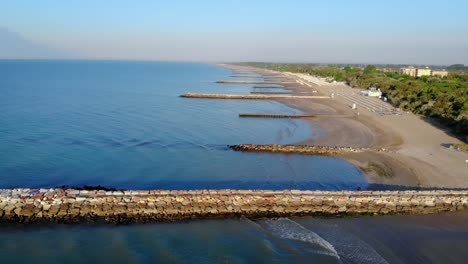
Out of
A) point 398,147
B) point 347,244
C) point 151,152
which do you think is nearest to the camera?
point 347,244

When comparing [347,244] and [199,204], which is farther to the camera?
[199,204]

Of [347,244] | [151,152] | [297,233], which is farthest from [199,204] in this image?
[151,152]

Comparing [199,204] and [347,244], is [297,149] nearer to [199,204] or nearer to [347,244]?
[199,204]

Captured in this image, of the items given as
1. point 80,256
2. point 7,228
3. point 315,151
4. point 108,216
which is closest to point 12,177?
point 7,228

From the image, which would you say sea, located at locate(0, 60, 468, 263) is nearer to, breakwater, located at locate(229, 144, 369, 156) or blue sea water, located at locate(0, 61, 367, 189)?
blue sea water, located at locate(0, 61, 367, 189)

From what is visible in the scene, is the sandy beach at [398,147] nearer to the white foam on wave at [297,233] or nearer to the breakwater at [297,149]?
the breakwater at [297,149]

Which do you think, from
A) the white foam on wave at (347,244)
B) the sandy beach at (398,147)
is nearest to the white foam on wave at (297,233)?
the white foam on wave at (347,244)

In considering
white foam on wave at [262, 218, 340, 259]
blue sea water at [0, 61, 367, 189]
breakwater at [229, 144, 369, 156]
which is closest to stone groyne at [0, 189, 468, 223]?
white foam on wave at [262, 218, 340, 259]
